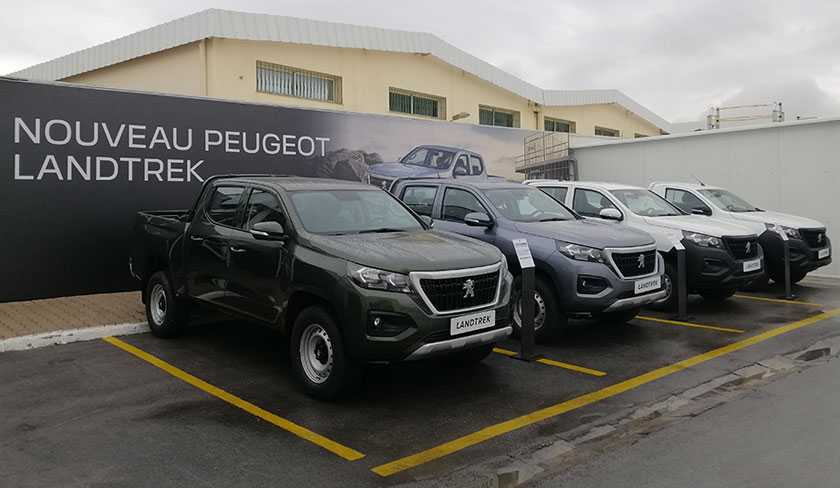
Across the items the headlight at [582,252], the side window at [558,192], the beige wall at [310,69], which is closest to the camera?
the headlight at [582,252]

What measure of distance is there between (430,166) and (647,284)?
7151 mm

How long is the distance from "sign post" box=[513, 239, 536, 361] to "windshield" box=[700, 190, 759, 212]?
Answer: 659 centimetres

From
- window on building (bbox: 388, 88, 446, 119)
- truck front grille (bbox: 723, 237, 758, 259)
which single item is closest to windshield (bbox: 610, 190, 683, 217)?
truck front grille (bbox: 723, 237, 758, 259)

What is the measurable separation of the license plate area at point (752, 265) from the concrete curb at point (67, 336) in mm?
7963

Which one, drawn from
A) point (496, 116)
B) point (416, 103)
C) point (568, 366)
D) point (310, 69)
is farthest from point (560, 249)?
point (496, 116)

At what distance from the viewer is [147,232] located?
776cm


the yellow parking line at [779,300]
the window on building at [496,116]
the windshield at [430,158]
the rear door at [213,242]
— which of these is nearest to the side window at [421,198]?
the rear door at [213,242]

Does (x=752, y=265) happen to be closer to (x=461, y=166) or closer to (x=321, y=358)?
(x=461, y=166)

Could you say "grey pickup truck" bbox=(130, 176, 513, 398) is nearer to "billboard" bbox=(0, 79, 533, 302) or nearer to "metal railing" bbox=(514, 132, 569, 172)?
"billboard" bbox=(0, 79, 533, 302)

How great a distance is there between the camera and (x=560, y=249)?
286 inches

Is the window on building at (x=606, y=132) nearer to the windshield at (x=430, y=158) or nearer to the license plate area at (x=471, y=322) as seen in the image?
the windshield at (x=430, y=158)

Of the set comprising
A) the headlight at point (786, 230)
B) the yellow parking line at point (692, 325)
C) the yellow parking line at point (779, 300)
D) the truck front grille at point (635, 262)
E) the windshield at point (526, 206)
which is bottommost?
the yellow parking line at point (692, 325)

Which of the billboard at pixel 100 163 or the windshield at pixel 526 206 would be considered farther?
the billboard at pixel 100 163

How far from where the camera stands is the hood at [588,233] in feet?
23.9
